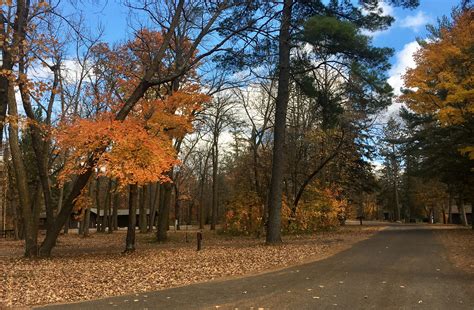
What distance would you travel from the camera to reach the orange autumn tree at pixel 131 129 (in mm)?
14266

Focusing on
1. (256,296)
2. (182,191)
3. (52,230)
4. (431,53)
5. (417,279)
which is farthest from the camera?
(182,191)

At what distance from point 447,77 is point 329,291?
55.1 ft

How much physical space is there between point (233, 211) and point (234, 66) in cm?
1304

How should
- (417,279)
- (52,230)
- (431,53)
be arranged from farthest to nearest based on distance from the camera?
(431,53)
(52,230)
(417,279)

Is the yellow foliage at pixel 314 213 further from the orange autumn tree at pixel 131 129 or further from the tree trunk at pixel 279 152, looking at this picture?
the orange autumn tree at pixel 131 129

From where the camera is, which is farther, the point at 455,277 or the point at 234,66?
the point at 234,66

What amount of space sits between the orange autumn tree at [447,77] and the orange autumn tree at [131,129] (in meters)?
11.6

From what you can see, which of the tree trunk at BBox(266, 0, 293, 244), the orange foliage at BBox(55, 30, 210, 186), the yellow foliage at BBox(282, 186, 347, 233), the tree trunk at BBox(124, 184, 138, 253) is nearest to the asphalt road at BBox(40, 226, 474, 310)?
the orange foliage at BBox(55, 30, 210, 186)

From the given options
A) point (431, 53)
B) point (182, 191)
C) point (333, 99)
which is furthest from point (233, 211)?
point (182, 191)

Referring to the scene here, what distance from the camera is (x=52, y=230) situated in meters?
15.7

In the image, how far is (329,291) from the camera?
8242 millimetres

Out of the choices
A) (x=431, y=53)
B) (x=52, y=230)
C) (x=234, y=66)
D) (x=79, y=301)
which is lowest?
(x=79, y=301)

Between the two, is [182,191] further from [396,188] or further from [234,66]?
[234,66]

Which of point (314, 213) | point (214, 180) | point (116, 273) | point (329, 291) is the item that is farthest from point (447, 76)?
point (214, 180)
